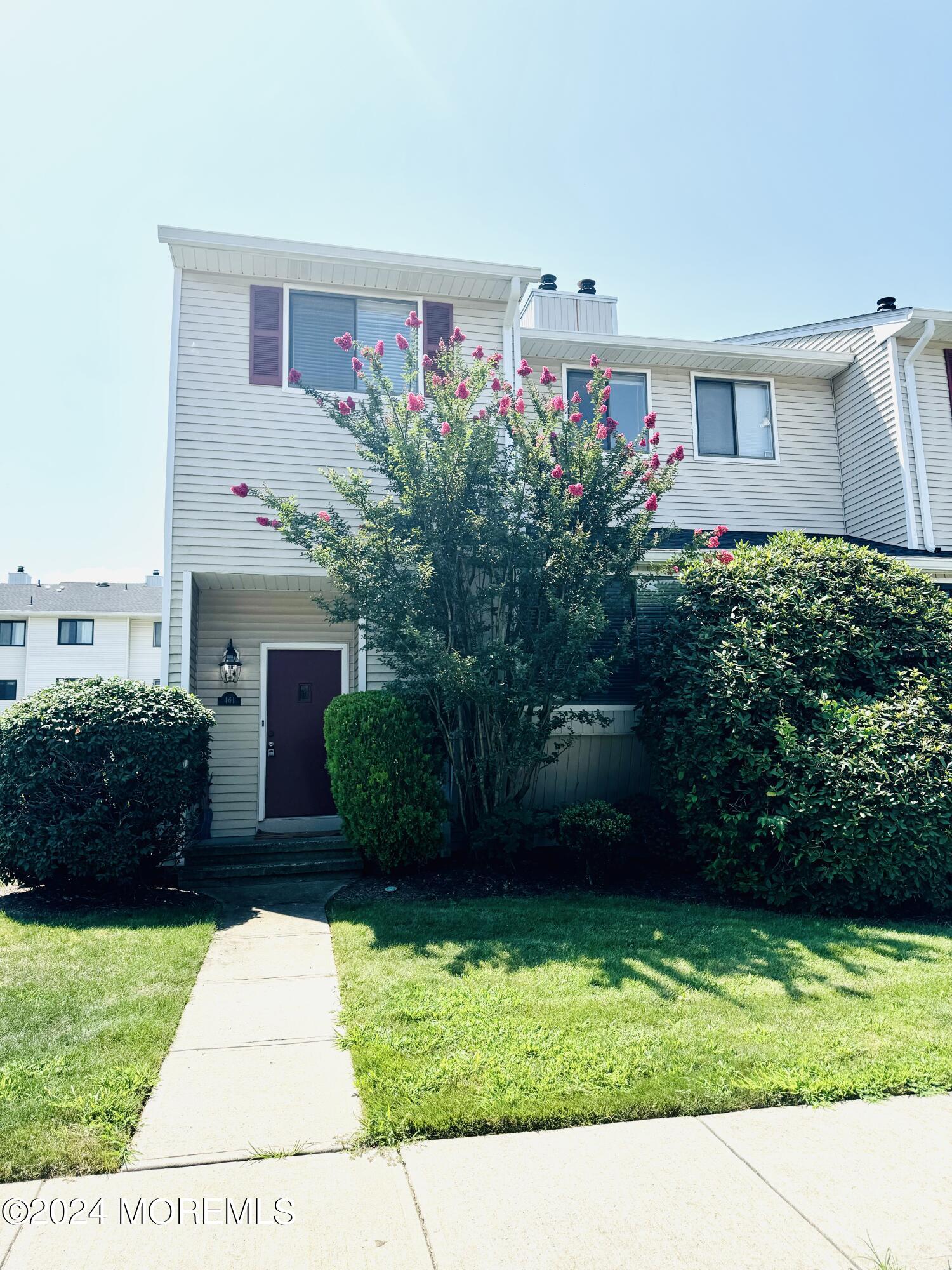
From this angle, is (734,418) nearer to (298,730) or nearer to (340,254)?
(340,254)

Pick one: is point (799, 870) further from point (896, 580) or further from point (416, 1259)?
point (416, 1259)

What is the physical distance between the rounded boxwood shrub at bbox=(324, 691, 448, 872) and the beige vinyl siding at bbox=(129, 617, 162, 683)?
24508mm

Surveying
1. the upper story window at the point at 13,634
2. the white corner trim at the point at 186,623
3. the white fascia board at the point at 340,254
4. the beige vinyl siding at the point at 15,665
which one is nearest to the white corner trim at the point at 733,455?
the white fascia board at the point at 340,254

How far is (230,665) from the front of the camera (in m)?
9.54

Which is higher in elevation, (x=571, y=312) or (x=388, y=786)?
(x=571, y=312)

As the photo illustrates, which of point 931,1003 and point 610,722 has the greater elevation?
point 610,722

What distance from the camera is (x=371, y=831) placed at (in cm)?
735

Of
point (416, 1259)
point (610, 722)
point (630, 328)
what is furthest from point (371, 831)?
point (630, 328)

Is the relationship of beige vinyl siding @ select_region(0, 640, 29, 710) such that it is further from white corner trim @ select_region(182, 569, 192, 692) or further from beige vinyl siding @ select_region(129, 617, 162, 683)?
white corner trim @ select_region(182, 569, 192, 692)

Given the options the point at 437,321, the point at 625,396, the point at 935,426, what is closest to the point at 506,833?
the point at 437,321

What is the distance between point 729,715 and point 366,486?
3937 millimetres

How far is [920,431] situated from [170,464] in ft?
32.6

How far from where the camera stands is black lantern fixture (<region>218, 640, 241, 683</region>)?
950 cm

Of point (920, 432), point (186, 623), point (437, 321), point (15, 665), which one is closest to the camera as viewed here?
point (186, 623)
